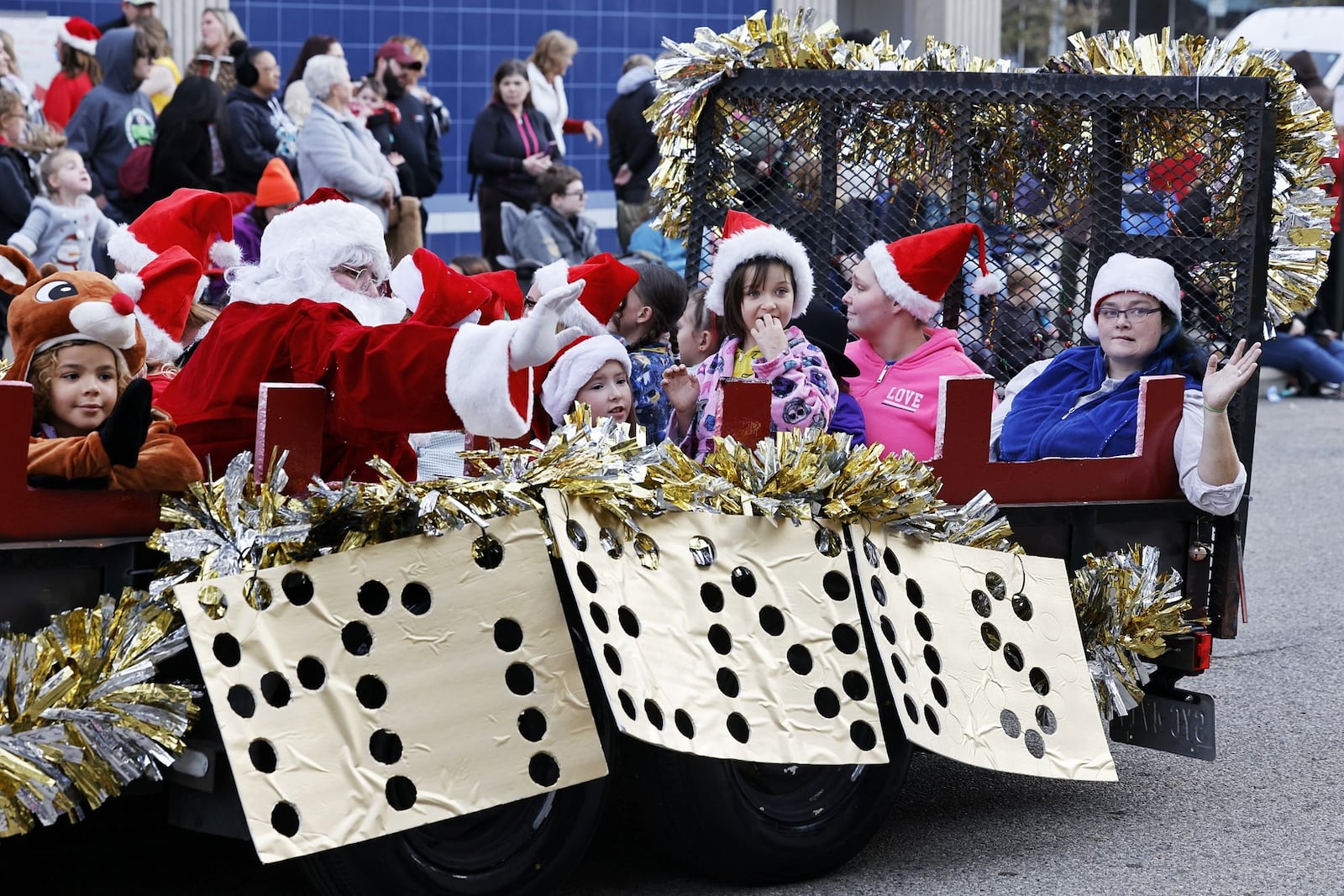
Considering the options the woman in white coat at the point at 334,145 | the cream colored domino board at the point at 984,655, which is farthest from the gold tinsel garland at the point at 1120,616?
the woman in white coat at the point at 334,145

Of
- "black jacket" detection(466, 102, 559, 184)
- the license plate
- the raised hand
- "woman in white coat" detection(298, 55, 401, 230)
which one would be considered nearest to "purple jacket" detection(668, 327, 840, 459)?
the raised hand

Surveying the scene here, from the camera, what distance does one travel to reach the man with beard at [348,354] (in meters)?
3.74

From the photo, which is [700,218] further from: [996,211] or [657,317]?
[996,211]

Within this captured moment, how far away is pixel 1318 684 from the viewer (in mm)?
6008

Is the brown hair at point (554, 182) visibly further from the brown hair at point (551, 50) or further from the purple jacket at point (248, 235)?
the purple jacket at point (248, 235)

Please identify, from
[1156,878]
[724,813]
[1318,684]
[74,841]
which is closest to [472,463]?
[724,813]

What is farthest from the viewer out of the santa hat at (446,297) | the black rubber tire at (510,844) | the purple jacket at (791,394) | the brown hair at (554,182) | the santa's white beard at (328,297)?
the brown hair at (554,182)

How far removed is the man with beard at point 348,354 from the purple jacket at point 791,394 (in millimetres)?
660

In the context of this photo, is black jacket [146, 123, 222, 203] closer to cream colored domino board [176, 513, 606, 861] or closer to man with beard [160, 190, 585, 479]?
man with beard [160, 190, 585, 479]

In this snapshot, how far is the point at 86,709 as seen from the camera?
3.22 meters

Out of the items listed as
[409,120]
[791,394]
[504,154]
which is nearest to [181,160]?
[409,120]

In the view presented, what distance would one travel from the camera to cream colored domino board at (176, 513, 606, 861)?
3.34 meters

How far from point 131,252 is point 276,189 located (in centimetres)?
355

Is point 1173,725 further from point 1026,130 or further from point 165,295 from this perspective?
point 165,295
